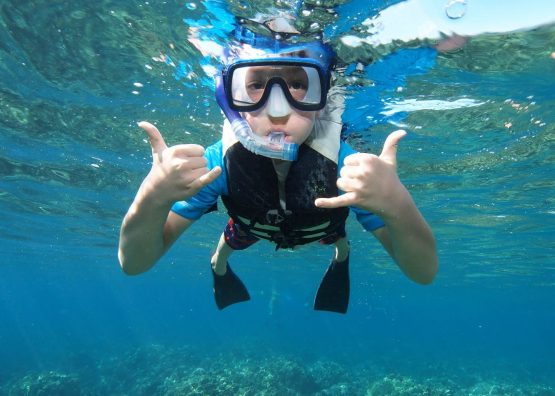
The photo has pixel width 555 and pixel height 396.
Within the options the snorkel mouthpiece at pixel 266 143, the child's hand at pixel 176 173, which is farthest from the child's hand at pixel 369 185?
the child's hand at pixel 176 173

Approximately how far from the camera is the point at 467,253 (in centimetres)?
3167

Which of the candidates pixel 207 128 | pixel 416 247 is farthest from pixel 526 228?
pixel 416 247

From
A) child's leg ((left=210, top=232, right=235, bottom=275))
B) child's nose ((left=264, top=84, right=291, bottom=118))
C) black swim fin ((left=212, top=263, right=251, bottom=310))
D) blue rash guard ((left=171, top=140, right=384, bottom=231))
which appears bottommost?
black swim fin ((left=212, top=263, right=251, bottom=310))

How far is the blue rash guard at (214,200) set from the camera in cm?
460

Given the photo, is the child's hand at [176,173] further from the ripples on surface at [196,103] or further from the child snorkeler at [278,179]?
the ripples on surface at [196,103]

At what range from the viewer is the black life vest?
4438 millimetres

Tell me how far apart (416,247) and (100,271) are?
67.5 m

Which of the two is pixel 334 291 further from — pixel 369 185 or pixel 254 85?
pixel 369 185

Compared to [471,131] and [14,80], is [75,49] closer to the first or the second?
Result: [14,80]

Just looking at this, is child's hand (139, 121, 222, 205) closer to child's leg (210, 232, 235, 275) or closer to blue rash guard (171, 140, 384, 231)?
blue rash guard (171, 140, 384, 231)

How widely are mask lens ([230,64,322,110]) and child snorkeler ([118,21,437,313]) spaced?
1cm

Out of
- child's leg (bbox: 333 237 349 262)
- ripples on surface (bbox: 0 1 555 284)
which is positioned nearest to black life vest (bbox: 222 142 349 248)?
child's leg (bbox: 333 237 349 262)

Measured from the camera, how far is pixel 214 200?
16.1 ft

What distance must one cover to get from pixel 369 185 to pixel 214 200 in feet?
7.85
